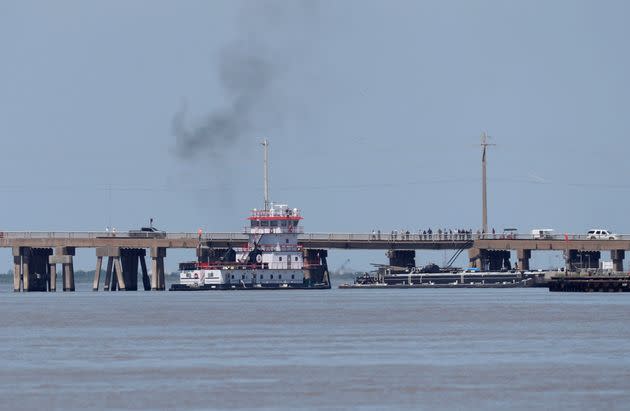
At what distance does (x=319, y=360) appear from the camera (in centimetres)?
7156

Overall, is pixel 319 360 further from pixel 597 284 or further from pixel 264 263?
pixel 264 263

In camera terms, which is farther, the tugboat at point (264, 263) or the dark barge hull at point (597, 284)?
the tugboat at point (264, 263)

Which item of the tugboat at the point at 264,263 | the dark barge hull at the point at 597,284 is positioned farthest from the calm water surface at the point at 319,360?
the tugboat at the point at 264,263

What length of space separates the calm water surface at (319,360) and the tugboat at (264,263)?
72627mm

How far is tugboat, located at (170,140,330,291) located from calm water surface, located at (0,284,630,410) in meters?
72.6

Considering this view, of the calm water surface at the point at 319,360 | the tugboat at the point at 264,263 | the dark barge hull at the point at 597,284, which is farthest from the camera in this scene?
the tugboat at the point at 264,263

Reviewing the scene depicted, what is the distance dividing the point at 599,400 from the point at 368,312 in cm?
6686

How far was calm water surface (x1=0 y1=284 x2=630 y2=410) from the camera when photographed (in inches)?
2237

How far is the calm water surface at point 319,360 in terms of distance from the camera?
186ft

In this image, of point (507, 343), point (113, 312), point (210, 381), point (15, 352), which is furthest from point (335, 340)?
point (113, 312)

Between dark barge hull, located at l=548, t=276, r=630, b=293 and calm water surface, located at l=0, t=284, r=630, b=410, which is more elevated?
dark barge hull, located at l=548, t=276, r=630, b=293

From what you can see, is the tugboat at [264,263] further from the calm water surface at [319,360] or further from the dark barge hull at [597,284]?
the calm water surface at [319,360]

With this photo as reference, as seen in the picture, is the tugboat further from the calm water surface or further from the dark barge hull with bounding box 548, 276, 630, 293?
the calm water surface

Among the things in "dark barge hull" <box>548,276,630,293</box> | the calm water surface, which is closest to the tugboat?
"dark barge hull" <box>548,276,630,293</box>
